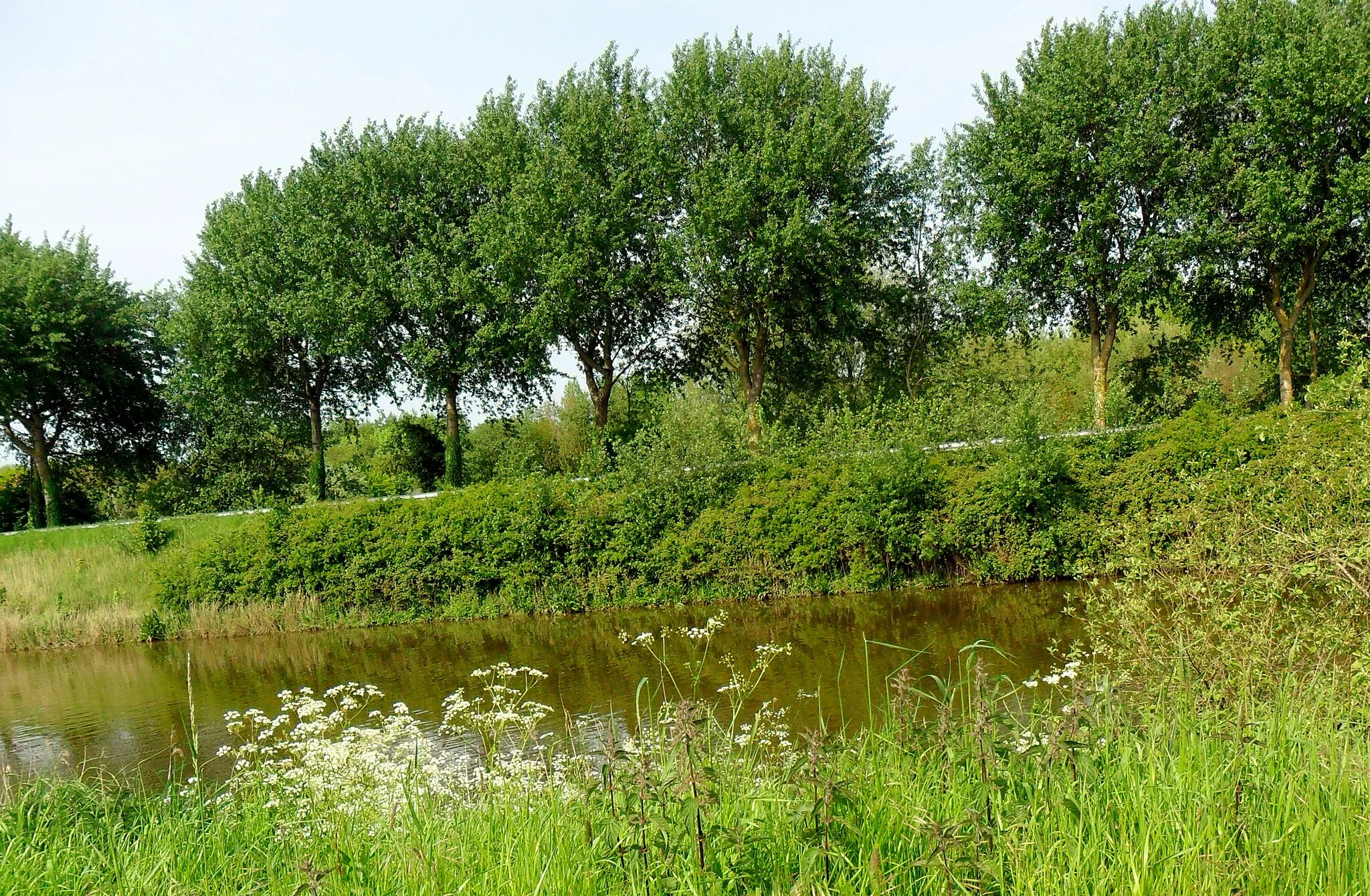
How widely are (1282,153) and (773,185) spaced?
14.5 meters

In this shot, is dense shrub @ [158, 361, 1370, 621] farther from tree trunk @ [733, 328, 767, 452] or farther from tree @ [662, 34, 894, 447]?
tree trunk @ [733, 328, 767, 452]

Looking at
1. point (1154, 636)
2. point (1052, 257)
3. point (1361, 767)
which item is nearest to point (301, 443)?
point (1052, 257)

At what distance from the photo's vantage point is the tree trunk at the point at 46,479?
118ft

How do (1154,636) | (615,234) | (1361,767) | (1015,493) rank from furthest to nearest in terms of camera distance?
1. (615,234)
2. (1015,493)
3. (1154,636)
4. (1361,767)

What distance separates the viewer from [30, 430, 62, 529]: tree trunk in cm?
3609

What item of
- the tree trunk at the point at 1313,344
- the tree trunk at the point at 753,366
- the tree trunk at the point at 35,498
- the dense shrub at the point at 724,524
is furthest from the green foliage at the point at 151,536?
the tree trunk at the point at 1313,344

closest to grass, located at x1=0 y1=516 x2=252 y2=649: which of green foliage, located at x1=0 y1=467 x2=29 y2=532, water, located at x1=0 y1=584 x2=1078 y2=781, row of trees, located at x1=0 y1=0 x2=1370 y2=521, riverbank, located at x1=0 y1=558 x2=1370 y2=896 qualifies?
water, located at x1=0 y1=584 x2=1078 y2=781

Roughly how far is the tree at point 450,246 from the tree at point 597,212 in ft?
4.00

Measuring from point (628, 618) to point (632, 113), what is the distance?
19114 millimetres

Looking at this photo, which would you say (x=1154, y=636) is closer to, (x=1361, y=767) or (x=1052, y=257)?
(x=1361, y=767)

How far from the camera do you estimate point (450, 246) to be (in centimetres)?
3284

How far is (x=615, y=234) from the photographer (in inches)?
1249

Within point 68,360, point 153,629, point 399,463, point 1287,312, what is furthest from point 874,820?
point 68,360

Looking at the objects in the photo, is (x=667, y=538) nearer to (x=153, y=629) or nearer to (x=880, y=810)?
(x=153, y=629)
